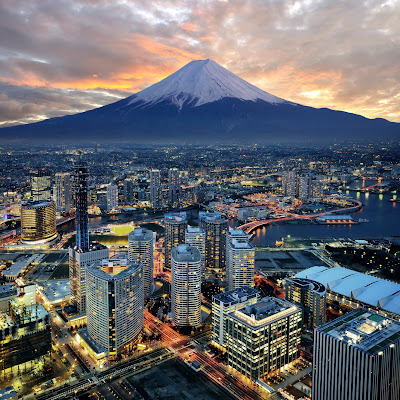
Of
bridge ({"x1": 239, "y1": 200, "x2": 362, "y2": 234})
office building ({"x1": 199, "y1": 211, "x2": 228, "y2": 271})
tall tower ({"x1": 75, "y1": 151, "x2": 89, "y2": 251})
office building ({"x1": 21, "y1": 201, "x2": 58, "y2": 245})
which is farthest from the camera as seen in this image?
bridge ({"x1": 239, "y1": 200, "x2": 362, "y2": 234})

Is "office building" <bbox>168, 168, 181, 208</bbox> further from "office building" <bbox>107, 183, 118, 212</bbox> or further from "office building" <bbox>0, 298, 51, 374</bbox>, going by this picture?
"office building" <bbox>0, 298, 51, 374</bbox>

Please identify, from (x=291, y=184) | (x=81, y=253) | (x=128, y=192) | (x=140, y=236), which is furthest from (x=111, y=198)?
(x=81, y=253)

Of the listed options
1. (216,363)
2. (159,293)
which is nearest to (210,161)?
(159,293)

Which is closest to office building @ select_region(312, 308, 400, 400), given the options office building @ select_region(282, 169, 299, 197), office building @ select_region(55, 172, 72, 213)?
office building @ select_region(55, 172, 72, 213)

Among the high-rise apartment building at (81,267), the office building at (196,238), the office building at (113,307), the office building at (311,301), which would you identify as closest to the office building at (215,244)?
the office building at (196,238)

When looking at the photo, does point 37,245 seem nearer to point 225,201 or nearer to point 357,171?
point 225,201

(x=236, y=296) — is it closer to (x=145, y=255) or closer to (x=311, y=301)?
(x=311, y=301)
